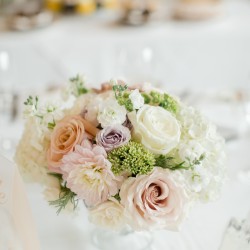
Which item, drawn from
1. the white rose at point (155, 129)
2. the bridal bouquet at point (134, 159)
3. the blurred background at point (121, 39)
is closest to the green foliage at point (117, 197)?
the bridal bouquet at point (134, 159)

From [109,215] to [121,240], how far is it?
0.65ft

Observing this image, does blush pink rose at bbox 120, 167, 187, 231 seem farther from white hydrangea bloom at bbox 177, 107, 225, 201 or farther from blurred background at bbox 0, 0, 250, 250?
blurred background at bbox 0, 0, 250, 250

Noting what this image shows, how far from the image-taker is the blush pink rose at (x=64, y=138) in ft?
3.36

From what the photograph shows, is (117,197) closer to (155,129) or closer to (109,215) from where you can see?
(109,215)

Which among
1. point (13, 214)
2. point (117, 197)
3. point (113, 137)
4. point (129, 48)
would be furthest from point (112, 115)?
point (129, 48)

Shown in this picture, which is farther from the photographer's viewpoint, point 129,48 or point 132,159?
point 129,48

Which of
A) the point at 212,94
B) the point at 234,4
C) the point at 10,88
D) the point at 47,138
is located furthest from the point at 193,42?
the point at 47,138

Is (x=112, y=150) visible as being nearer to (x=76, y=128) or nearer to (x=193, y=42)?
(x=76, y=128)

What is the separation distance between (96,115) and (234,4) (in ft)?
7.17

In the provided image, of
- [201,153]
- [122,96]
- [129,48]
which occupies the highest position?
[129,48]

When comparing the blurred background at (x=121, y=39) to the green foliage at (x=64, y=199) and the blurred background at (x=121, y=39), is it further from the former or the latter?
the green foliage at (x=64, y=199)

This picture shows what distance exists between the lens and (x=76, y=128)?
1.04 metres

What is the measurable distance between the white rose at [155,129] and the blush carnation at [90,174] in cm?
8

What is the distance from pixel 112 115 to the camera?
101 cm
